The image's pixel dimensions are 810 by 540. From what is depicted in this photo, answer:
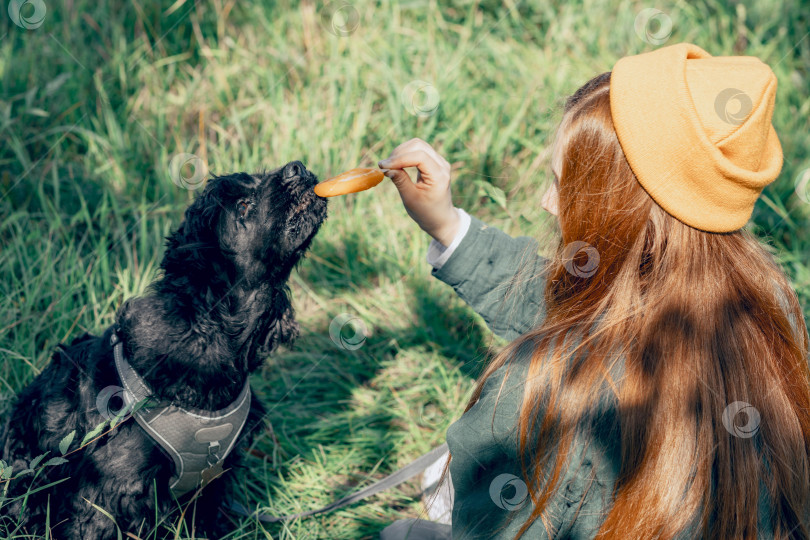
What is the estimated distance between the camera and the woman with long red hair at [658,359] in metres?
1.58

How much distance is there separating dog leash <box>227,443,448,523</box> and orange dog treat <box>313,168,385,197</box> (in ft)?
3.68

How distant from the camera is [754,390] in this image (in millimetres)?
1673

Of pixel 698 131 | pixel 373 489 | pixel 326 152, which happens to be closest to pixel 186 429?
pixel 373 489

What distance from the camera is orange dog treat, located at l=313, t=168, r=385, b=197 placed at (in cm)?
198

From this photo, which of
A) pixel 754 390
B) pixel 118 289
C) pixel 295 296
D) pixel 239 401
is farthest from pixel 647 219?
pixel 118 289

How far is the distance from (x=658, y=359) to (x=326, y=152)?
2.50 meters

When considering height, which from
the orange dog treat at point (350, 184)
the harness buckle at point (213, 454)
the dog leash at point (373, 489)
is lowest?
the dog leash at point (373, 489)

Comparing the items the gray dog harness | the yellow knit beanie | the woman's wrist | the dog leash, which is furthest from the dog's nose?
the dog leash

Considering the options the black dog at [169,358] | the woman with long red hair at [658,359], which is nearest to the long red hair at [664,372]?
the woman with long red hair at [658,359]

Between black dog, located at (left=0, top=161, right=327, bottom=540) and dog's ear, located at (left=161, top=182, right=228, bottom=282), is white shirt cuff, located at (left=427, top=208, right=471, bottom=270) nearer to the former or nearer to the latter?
black dog, located at (left=0, top=161, right=327, bottom=540)

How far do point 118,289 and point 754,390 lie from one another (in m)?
2.84

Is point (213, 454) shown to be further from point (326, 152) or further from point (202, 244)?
point (326, 152)

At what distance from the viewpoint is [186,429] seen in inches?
80.7

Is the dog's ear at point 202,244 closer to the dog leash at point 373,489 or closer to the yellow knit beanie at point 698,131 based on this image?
the dog leash at point 373,489
